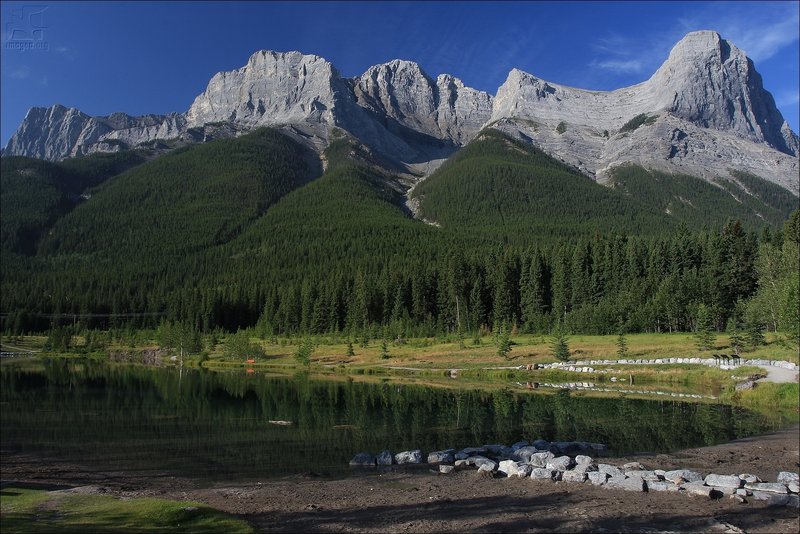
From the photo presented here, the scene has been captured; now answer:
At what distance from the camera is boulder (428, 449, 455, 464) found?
2672 cm

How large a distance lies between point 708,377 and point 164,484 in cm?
5154

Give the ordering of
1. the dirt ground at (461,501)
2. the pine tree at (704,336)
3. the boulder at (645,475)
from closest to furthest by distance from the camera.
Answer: the dirt ground at (461,501) < the boulder at (645,475) < the pine tree at (704,336)

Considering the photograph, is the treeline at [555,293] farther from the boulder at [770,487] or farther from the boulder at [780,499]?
the boulder at [780,499]

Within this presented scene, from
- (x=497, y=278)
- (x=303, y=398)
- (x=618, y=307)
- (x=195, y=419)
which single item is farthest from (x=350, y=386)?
(x=497, y=278)

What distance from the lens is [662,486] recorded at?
2050 centimetres

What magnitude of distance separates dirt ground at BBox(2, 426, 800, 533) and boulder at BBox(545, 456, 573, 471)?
1495mm

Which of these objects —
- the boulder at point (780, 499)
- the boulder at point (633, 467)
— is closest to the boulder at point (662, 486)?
the boulder at point (633, 467)

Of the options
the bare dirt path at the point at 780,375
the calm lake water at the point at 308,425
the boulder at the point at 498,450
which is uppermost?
the bare dirt path at the point at 780,375

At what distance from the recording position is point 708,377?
54438 mm

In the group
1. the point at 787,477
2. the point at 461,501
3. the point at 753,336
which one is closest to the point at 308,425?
the point at 461,501

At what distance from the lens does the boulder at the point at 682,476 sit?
821 inches

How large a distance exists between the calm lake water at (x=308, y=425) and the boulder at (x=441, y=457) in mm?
3081

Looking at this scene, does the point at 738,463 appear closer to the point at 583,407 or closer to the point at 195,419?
the point at 583,407

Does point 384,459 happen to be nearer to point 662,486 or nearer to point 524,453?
point 524,453
